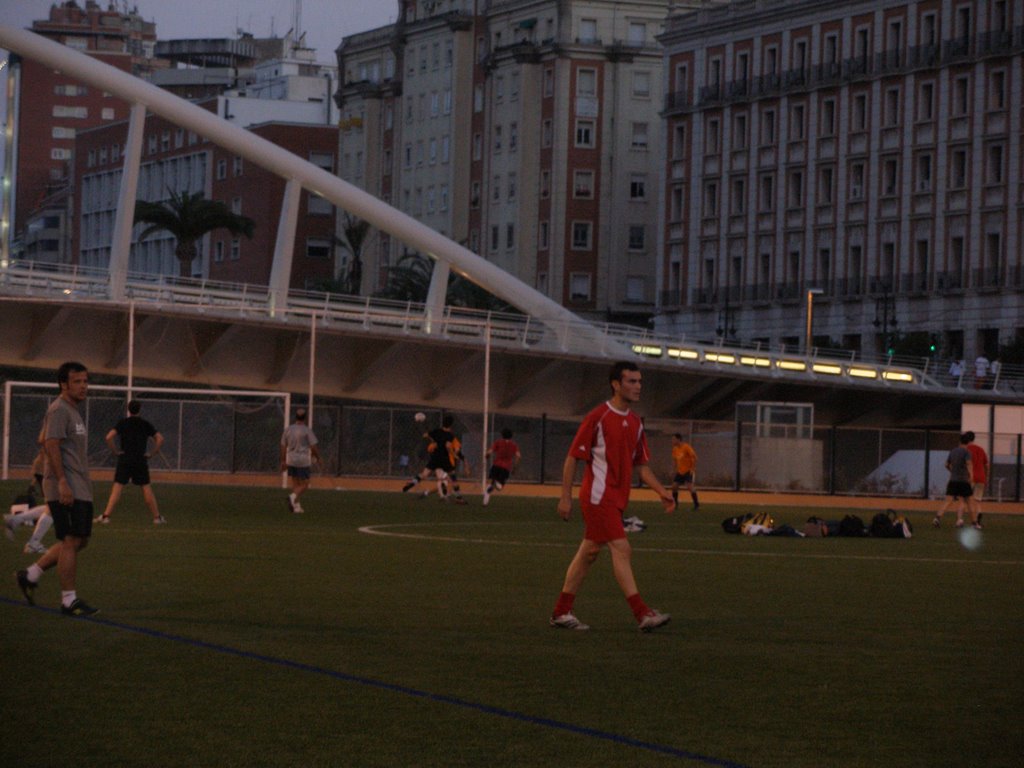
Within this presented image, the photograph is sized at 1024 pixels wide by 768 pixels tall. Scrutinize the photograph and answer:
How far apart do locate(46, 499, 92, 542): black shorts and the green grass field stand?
67 cm

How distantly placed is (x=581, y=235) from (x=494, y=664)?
108625 mm

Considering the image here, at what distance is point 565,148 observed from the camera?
12069 cm

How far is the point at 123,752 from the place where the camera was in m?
9.38

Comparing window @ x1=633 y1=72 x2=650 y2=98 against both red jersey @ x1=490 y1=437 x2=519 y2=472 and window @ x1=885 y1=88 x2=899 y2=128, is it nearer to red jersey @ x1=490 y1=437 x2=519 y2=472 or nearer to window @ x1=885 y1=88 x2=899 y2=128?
window @ x1=885 y1=88 x2=899 y2=128

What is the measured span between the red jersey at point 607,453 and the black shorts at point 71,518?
3.36 m

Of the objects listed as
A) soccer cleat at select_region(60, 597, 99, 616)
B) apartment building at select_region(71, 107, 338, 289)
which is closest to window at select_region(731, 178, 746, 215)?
apartment building at select_region(71, 107, 338, 289)

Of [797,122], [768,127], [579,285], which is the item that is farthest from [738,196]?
[579,285]

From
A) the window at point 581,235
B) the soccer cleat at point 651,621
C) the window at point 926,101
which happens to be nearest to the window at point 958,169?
the window at point 926,101

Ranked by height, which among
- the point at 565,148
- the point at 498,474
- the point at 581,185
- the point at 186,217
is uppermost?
the point at 565,148

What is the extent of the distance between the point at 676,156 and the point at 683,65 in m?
4.66

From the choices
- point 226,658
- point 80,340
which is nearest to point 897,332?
point 80,340

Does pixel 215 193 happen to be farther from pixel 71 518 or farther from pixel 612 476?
pixel 612 476

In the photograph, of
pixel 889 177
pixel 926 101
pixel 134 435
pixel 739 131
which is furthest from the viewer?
pixel 739 131

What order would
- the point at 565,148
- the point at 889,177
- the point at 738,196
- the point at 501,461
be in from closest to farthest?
the point at 501,461 < the point at 889,177 < the point at 738,196 < the point at 565,148
